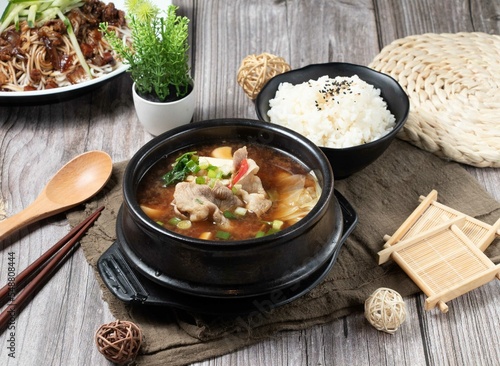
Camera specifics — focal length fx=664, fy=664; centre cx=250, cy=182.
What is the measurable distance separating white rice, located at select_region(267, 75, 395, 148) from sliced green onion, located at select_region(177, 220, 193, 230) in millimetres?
945

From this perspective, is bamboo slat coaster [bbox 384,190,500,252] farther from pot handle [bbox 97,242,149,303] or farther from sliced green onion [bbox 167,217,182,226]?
pot handle [bbox 97,242,149,303]

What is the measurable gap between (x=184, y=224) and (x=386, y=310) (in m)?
0.86

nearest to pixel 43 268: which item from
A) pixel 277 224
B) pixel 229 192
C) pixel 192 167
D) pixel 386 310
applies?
pixel 192 167

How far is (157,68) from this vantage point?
3393mm

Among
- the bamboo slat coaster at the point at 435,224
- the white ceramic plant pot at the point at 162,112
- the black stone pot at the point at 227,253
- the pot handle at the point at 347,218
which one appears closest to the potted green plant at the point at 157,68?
the white ceramic plant pot at the point at 162,112

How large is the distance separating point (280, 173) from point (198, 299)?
67 centimetres

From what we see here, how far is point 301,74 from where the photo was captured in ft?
12.2

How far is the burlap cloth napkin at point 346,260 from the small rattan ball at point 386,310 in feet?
0.28

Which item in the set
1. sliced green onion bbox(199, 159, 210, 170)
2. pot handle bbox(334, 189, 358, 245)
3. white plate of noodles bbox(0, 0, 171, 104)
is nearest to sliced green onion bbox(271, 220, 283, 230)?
pot handle bbox(334, 189, 358, 245)

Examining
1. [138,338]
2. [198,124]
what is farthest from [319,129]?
[138,338]

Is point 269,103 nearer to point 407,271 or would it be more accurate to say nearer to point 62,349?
point 407,271

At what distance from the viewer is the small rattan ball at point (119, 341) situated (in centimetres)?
244

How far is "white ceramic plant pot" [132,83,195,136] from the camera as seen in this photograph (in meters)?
3.51

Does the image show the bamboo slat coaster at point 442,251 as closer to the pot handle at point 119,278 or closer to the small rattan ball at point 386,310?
the small rattan ball at point 386,310
